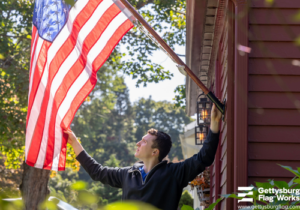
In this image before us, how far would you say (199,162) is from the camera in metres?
2.76

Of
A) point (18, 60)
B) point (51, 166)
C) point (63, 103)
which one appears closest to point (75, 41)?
point (63, 103)

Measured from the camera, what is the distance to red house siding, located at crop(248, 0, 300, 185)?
2541 millimetres

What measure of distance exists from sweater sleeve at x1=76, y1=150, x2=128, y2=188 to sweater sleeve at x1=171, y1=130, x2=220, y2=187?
61 centimetres

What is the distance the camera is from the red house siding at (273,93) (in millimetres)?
2541

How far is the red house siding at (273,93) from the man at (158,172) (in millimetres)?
356

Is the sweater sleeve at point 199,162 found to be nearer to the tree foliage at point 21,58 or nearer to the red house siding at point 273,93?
the red house siding at point 273,93

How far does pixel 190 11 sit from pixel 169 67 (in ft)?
24.5

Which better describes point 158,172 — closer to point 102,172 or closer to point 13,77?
point 102,172

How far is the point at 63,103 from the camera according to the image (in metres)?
3.57

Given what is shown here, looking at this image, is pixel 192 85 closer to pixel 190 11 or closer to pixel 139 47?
pixel 190 11

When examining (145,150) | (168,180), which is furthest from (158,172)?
(145,150)

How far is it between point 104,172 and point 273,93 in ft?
5.84

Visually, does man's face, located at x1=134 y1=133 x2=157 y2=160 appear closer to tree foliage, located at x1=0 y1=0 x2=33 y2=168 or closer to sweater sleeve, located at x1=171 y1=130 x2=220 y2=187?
sweater sleeve, located at x1=171 y1=130 x2=220 y2=187

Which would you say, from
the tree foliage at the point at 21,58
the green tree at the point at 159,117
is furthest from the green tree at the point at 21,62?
the green tree at the point at 159,117
